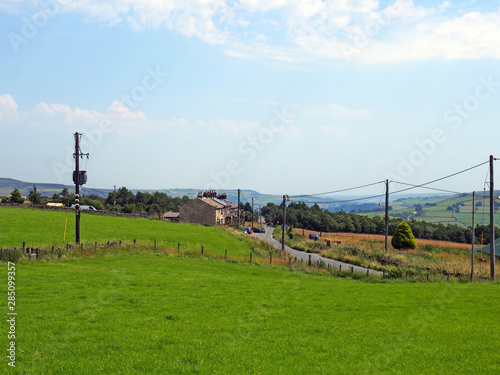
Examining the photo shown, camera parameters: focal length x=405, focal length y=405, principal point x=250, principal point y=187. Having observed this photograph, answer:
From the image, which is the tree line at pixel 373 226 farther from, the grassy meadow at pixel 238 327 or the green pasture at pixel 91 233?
the grassy meadow at pixel 238 327

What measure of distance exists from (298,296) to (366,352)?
7090mm

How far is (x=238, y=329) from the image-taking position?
11.3 m

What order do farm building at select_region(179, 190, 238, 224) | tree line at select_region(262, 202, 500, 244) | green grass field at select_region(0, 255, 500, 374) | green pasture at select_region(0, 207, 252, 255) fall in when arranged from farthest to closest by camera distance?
1. farm building at select_region(179, 190, 238, 224)
2. tree line at select_region(262, 202, 500, 244)
3. green pasture at select_region(0, 207, 252, 255)
4. green grass field at select_region(0, 255, 500, 374)

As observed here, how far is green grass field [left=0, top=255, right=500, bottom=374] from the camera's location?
344 inches

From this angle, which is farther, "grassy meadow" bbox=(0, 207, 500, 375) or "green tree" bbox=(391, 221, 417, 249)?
"green tree" bbox=(391, 221, 417, 249)

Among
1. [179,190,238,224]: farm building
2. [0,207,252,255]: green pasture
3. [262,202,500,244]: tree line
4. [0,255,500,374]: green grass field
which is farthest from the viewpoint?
[179,190,238,224]: farm building

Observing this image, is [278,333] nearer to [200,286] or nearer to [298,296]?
[298,296]

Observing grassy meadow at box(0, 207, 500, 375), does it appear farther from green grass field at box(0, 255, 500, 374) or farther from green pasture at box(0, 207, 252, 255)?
green pasture at box(0, 207, 252, 255)

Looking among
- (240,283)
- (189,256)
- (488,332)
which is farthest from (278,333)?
(189,256)

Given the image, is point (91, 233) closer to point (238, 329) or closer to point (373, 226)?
point (238, 329)

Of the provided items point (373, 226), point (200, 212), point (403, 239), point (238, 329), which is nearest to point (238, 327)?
point (238, 329)

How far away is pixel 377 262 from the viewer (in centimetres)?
4088

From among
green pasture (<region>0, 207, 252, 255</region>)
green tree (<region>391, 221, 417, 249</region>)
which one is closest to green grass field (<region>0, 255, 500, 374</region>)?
green pasture (<region>0, 207, 252, 255</region>)

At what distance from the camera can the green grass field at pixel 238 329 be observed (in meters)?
8.75
